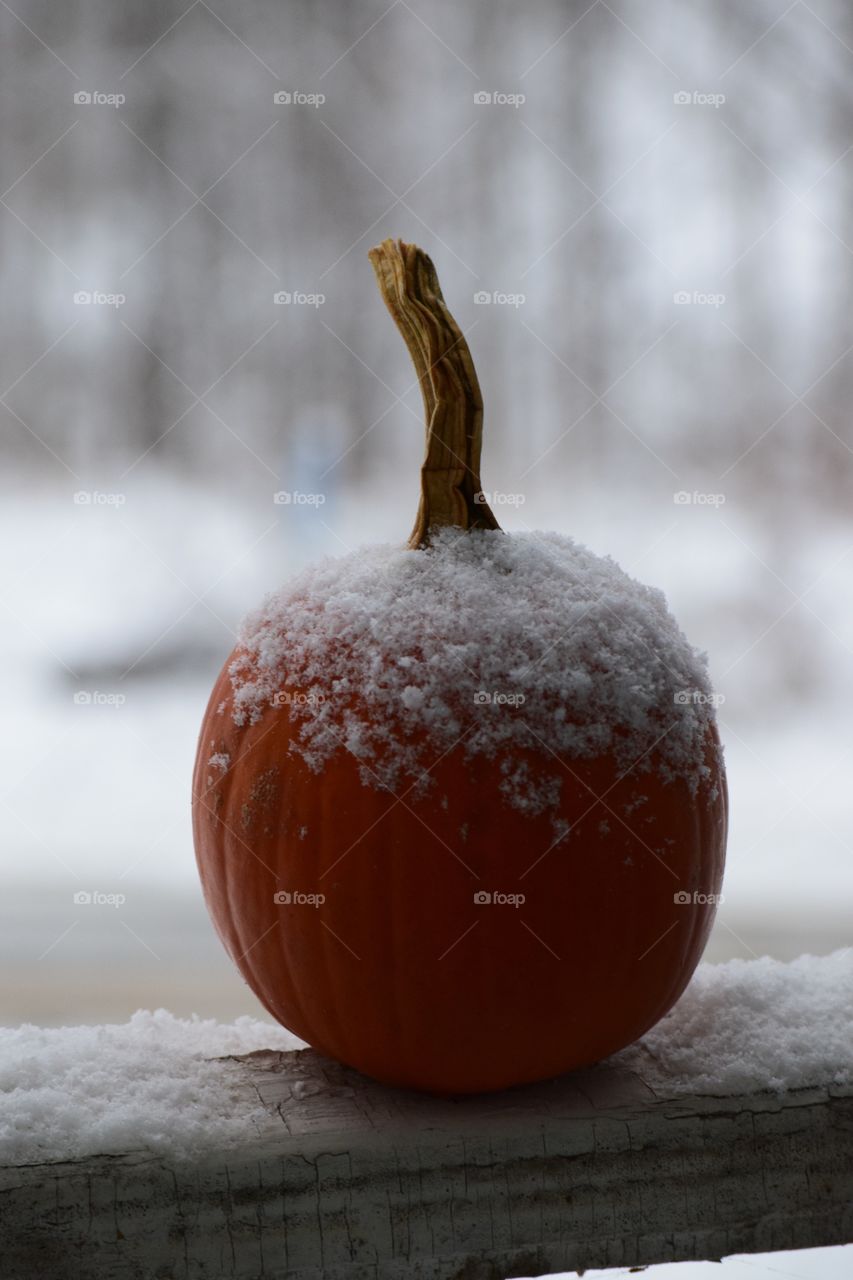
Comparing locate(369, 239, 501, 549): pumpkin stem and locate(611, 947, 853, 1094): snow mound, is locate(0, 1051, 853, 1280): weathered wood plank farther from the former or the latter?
locate(369, 239, 501, 549): pumpkin stem

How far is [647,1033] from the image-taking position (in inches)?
30.3

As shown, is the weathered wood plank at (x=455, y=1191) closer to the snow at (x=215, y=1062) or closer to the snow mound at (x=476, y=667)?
the snow at (x=215, y=1062)

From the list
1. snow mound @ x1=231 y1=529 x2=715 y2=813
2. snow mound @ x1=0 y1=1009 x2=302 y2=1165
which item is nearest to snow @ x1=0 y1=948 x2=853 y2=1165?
snow mound @ x1=0 y1=1009 x2=302 y2=1165

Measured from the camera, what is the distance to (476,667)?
0.66 metres

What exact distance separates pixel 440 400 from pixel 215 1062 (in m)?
0.43

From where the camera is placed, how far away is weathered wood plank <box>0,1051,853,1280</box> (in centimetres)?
62

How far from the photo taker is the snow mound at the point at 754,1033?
2.32 ft

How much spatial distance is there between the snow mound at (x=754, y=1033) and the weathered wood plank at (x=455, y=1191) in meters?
0.01

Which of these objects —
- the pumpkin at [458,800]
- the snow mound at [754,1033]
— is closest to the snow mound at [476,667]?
the pumpkin at [458,800]

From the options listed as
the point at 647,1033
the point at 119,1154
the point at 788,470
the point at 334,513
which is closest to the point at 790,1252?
the point at 647,1033

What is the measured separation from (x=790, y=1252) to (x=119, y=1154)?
38 centimetres

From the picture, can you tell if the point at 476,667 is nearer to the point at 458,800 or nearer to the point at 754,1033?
the point at 458,800

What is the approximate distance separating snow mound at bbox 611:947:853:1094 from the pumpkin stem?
0.34 meters

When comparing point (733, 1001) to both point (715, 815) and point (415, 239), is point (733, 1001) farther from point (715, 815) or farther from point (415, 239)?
point (415, 239)
